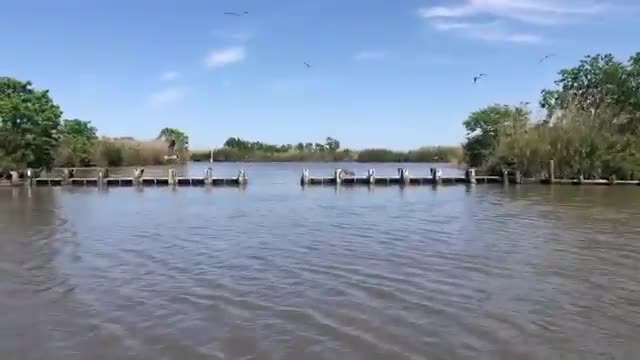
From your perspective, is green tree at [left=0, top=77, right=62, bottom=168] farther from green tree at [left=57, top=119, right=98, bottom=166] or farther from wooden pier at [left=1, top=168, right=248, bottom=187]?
green tree at [left=57, top=119, right=98, bottom=166]

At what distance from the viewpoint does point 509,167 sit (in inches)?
1770

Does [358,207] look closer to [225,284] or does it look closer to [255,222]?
[255,222]

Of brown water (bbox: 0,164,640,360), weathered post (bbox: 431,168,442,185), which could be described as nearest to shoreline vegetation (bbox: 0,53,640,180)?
weathered post (bbox: 431,168,442,185)

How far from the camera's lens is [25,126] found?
42.3m

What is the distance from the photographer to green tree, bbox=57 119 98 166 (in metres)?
56.6

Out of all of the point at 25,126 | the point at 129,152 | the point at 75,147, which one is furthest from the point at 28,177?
the point at 129,152

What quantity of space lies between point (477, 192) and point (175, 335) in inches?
1148

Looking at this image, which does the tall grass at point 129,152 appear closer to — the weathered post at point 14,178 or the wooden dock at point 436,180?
the weathered post at point 14,178

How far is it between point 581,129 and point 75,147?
43.7 m

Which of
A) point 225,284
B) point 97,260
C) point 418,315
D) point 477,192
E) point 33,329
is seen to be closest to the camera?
point 33,329

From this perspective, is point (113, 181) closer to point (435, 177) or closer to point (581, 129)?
point (435, 177)

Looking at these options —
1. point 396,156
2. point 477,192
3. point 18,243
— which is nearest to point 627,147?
point 477,192

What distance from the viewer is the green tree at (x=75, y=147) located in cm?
5659

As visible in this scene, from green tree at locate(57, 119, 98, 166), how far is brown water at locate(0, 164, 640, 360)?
1507 inches
